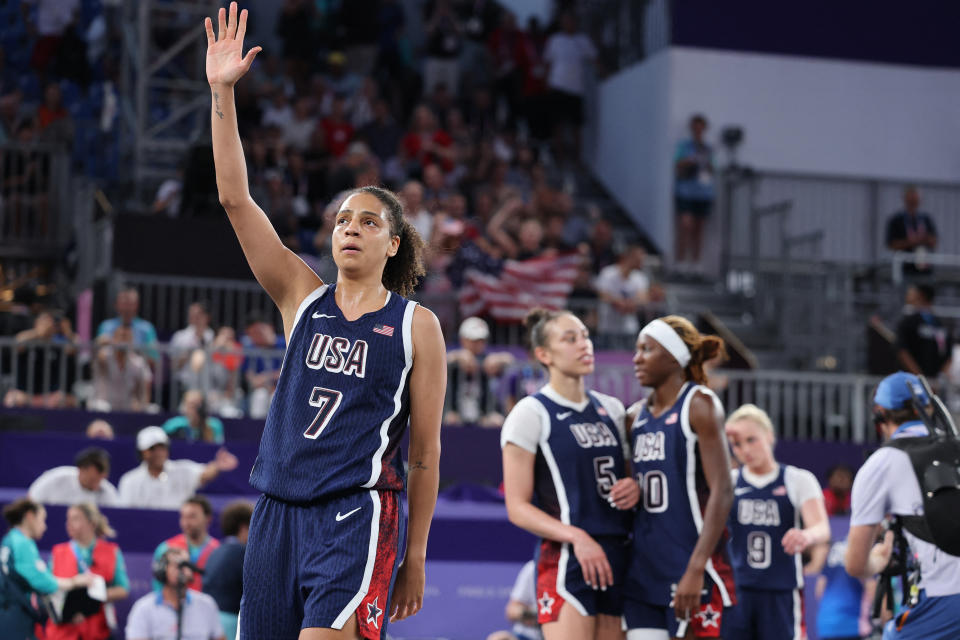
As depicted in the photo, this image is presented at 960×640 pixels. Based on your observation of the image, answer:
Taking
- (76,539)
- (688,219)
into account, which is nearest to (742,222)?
(688,219)

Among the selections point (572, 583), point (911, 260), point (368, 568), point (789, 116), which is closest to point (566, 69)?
point (789, 116)

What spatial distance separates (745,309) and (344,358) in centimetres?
1351

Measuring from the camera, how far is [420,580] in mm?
4488

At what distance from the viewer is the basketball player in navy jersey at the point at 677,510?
6125mm

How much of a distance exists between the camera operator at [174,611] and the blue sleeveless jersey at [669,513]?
4.09 metres

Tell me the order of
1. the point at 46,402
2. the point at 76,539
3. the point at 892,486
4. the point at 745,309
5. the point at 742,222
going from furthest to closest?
the point at 742,222, the point at 745,309, the point at 46,402, the point at 76,539, the point at 892,486

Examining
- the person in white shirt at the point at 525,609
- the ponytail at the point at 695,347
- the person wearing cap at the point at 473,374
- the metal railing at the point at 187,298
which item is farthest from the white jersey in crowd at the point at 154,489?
the ponytail at the point at 695,347

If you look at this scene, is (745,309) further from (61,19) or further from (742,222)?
(61,19)

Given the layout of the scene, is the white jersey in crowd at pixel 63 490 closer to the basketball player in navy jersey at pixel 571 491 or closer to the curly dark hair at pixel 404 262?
the basketball player in navy jersey at pixel 571 491

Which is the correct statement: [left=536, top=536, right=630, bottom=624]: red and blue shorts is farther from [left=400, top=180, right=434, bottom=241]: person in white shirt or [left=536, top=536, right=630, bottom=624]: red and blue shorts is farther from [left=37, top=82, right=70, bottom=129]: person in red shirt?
[left=37, top=82, right=70, bottom=129]: person in red shirt

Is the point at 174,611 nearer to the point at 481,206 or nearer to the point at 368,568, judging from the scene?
the point at 368,568

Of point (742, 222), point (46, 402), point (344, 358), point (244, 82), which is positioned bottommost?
point (46, 402)

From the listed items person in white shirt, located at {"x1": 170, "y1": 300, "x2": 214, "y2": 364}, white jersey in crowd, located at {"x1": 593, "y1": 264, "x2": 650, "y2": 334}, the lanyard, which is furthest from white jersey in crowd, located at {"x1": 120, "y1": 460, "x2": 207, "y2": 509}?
→ white jersey in crowd, located at {"x1": 593, "y1": 264, "x2": 650, "y2": 334}

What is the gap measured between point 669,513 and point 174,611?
14.7 feet
